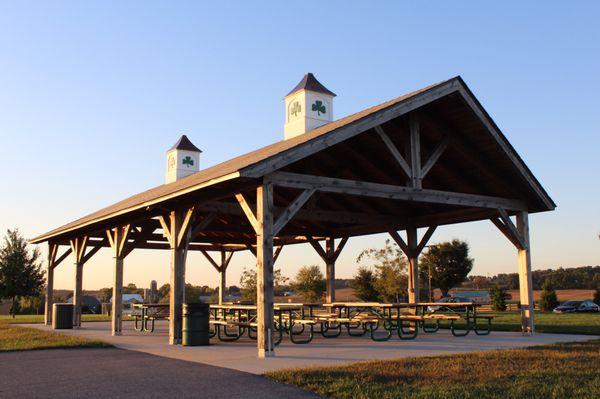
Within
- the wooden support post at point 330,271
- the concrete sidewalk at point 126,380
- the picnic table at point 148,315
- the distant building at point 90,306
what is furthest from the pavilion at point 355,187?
the distant building at point 90,306

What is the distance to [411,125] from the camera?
13188 mm

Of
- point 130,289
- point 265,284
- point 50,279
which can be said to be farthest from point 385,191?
point 130,289

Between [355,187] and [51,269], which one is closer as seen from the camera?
[355,187]

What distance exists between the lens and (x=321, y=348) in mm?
11391

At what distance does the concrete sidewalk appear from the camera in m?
6.66

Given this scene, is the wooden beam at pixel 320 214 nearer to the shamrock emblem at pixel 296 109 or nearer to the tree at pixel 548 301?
the shamrock emblem at pixel 296 109

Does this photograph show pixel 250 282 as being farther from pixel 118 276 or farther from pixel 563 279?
pixel 563 279

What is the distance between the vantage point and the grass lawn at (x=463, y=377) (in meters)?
6.53

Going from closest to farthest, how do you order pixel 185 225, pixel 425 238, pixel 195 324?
pixel 195 324 → pixel 185 225 → pixel 425 238

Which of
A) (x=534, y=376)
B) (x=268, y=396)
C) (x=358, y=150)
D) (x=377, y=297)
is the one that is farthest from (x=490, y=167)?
(x=377, y=297)

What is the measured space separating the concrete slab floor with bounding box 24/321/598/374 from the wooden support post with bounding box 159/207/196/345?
411 mm

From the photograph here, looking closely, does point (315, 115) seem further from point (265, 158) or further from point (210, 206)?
point (265, 158)

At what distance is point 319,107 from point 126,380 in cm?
1076

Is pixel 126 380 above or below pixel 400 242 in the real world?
below
